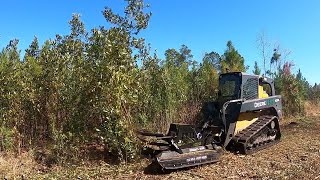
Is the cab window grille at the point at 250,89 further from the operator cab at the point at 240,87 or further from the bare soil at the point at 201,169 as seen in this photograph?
the bare soil at the point at 201,169

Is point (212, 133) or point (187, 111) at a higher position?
point (187, 111)

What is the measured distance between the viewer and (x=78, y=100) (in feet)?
29.2

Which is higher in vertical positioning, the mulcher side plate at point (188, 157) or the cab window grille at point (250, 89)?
the cab window grille at point (250, 89)

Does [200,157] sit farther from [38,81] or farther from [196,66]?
[196,66]

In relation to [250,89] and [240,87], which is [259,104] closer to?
[250,89]

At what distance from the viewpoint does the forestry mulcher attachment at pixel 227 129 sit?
27.0ft

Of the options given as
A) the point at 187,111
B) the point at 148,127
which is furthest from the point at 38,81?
the point at 187,111

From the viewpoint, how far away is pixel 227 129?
965 centimetres

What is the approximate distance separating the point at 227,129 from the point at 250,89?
147 cm

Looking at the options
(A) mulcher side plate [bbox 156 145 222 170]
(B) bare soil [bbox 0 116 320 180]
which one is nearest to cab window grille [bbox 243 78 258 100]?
(B) bare soil [bbox 0 116 320 180]

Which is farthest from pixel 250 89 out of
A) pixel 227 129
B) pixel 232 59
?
pixel 232 59

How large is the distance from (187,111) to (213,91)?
8.58ft

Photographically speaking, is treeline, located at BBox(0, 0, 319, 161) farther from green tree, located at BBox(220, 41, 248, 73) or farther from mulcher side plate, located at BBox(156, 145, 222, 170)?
green tree, located at BBox(220, 41, 248, 73)

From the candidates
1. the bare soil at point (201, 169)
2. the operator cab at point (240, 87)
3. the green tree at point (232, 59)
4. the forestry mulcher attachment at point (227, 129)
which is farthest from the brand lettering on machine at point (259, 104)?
the green tree at point (232, 59)
